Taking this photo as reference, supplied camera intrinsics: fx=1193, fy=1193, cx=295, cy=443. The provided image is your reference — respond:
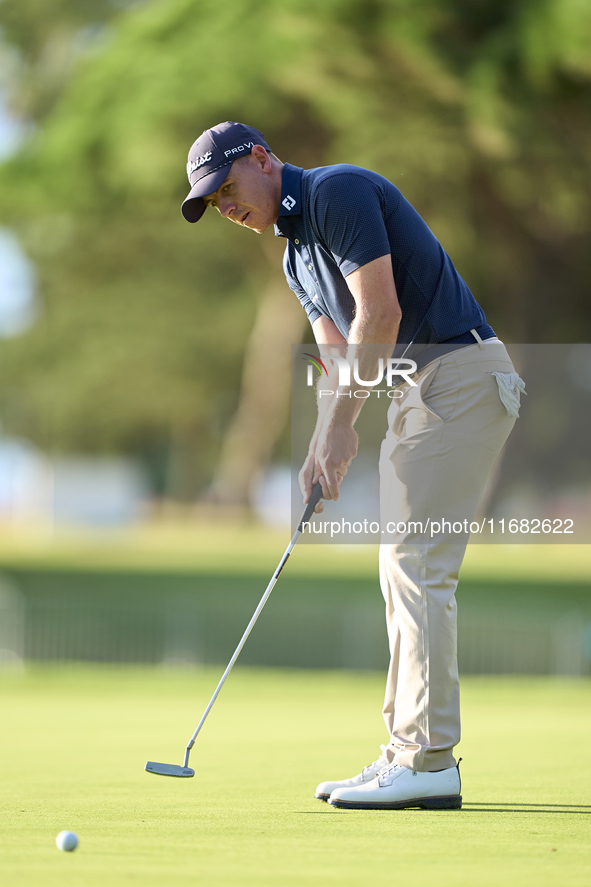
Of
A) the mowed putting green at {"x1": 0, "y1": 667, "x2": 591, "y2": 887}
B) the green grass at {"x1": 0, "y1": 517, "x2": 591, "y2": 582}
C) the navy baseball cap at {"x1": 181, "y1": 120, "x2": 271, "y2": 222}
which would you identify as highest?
the green grass at {"x1": 0, "y1": 517, "x2": 591, "y2": 582}

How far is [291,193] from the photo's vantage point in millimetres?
3709

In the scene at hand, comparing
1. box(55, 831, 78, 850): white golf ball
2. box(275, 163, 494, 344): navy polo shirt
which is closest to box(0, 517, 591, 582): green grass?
box(275, 163, 494, 344): navy polo shirt

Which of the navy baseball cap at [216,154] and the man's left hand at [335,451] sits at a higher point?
the navy baseball cap at [216,154]

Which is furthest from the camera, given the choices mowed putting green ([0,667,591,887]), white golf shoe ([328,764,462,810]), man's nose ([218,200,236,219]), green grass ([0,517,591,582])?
green grass ([0,517,591,582])

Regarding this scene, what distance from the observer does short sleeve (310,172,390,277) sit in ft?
11.7

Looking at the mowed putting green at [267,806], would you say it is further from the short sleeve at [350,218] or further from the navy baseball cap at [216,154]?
the navy baseball cap at [216,154]

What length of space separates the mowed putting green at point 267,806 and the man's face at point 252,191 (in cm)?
180

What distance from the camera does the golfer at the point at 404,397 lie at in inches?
141

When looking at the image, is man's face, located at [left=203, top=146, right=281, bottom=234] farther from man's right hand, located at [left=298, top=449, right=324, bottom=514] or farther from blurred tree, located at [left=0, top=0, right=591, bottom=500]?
blurred tree, located at [left=0, top=0, right=591, bottom=500]

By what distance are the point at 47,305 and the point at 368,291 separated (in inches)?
1218

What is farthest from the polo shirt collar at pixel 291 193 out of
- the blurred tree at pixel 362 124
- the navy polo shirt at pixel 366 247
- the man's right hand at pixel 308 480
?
the blurred tree at pixel 362 124

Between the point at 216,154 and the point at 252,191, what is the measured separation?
16cm

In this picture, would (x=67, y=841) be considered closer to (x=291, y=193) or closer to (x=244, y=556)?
(x=291, y=193)

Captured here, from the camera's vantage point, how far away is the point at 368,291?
358cm
